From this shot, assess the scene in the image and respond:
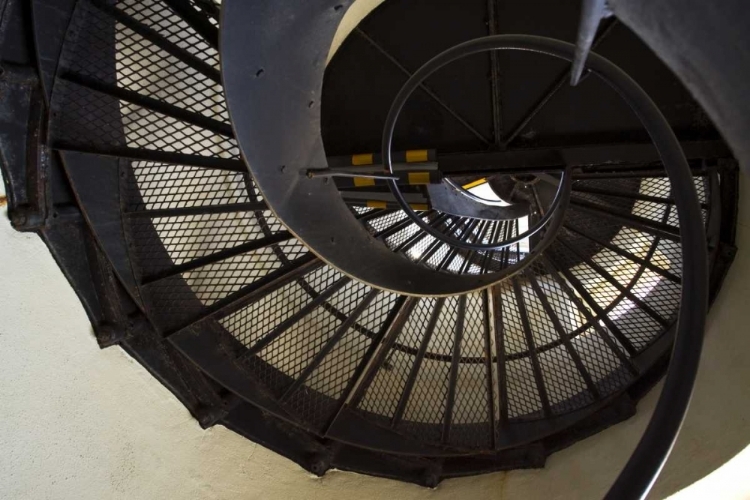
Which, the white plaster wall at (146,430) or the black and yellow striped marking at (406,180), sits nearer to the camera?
the white plaster wall at (146,430)

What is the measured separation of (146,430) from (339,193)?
5.47 feet

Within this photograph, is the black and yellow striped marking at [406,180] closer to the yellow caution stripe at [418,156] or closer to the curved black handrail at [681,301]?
the yellow caution stripe at [418,156]

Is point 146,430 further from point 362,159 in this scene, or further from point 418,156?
point 418,156

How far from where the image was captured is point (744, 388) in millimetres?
3092

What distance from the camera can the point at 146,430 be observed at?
12.0 feet

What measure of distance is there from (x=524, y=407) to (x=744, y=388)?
4.23 ft

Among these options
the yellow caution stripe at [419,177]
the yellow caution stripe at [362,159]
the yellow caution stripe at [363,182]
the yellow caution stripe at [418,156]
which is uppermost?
the yellow caution stripe at [418,156]

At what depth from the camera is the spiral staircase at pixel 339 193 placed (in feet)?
9.54

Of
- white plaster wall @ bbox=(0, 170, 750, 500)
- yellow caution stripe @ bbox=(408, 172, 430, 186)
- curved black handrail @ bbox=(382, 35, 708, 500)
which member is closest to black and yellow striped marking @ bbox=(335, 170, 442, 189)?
yellow caution stripe @ bbox=(408, 172, 430, 186)

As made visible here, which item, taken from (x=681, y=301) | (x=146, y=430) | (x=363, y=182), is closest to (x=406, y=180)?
(x=363, y=182)

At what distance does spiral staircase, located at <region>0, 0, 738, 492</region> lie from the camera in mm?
2908

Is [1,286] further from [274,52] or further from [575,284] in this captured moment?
[575,284]

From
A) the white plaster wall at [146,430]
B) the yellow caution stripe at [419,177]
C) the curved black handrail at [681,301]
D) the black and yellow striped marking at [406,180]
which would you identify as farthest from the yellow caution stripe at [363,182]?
the curved black handrail at [681,301]

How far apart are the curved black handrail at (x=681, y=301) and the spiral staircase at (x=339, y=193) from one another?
107 cm
